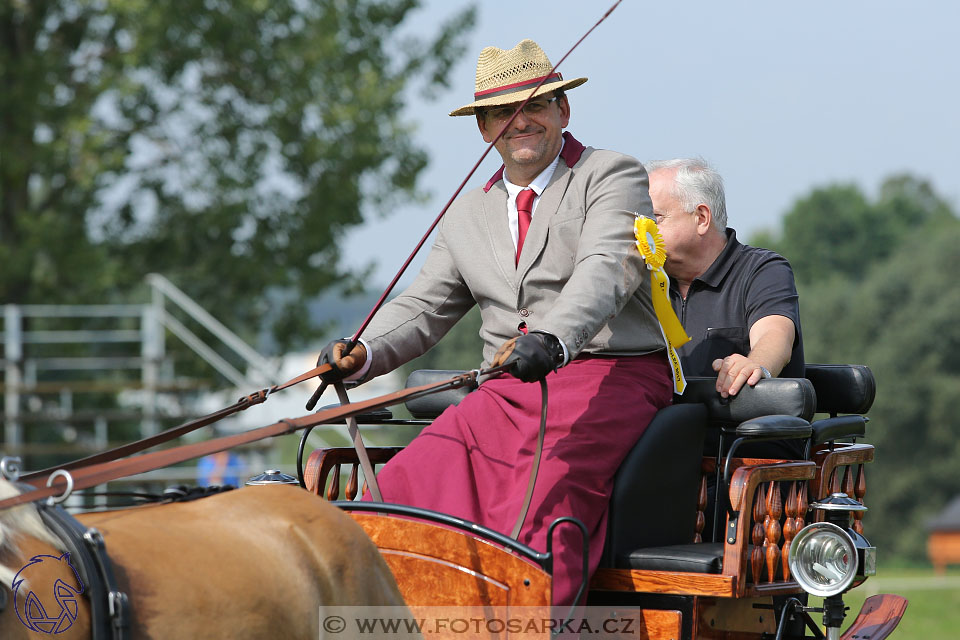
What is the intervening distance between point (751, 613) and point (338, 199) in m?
9.63

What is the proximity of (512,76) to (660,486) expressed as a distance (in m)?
1.18

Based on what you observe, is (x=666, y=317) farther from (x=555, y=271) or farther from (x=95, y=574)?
(x=95, y=574)

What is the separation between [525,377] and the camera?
2.77m

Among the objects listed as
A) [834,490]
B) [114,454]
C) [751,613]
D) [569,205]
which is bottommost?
[751,613]

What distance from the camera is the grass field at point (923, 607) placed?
832 centimetres

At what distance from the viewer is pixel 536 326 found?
3.23 meters

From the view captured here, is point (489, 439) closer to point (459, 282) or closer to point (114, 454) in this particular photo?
point (459, 282)

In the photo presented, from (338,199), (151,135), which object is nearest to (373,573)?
(338,199)

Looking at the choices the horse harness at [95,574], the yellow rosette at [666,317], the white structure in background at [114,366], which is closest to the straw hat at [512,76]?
the yellow rosette at [666,317]

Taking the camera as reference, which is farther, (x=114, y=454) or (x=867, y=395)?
(x=867, y=395)

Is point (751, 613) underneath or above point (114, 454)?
underneath

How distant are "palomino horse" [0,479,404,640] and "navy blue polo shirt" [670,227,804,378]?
6.60ft

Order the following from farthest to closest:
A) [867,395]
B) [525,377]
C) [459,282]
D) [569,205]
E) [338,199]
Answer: [338,199] < [867,395] < [459,282] < [569,205] < [525,377]

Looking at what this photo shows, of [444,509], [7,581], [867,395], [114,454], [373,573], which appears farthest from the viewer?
[867,395]
